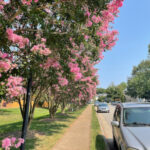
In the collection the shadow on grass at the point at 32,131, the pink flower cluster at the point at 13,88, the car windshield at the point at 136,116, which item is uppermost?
the pink flower cluster at the point at 13,88

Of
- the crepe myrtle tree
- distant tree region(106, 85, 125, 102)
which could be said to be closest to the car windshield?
the crepe myrtle tree

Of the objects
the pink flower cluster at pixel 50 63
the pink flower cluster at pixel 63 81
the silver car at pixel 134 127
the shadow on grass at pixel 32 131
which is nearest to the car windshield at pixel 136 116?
the silver car at pixel 134 127

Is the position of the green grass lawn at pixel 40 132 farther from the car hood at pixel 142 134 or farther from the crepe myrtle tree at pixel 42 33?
the car hood at pixel 142 134

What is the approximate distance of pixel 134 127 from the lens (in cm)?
448

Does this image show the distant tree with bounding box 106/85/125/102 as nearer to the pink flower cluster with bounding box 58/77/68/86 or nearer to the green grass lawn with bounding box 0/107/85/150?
the green grass lawn with bounding box 0/107/85/150

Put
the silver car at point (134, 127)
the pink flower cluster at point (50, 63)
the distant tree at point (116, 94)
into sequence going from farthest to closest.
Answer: the distant tree at point (116, 94)
the pink flower cluster at point (50, 63)
the silver car at point (134, 127)

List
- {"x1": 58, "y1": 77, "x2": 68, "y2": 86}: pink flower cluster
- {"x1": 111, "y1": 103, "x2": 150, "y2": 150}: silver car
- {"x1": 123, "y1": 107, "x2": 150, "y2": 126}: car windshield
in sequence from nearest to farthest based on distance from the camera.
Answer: {"x1": 111, "y1": 103, "x2": 150, "y2": 150}: silver car
{"x1": 123, "y1": 107, "x2": 150, "y2": 126}: car windshield
{"x1": 58, "y1": 77, "x2": 68, "y2": 86}: pink flower cluster

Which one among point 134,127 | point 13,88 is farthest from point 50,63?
point 134,127

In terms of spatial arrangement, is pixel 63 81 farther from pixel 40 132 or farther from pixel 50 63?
pixel 40 132

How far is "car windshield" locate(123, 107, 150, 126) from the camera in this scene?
4792 mm

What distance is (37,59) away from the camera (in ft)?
14.5

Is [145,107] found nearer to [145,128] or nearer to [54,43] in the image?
[145,128]

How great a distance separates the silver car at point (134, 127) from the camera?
358 cm

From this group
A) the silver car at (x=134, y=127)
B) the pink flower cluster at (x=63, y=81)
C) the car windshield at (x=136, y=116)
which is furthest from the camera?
the pink flower cluster at (x=63, y=81)
